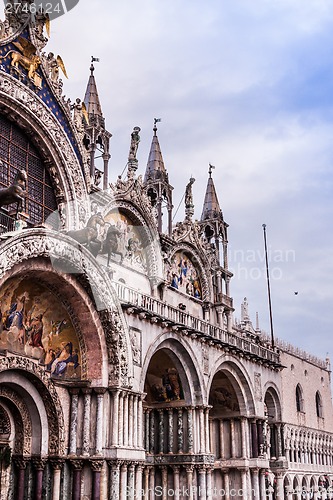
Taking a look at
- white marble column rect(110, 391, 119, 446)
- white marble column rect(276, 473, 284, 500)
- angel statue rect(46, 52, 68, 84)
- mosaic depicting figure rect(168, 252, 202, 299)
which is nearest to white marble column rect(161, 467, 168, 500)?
white marble column rect(110, 391, 119, 446)

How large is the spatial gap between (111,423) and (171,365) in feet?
19.0

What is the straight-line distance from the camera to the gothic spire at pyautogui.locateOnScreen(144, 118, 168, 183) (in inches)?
1205

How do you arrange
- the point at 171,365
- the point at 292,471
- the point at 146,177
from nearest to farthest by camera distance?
the point at 171,365, the point at 146,177, the point at 292,471

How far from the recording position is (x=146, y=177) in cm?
3100

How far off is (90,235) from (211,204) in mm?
15586

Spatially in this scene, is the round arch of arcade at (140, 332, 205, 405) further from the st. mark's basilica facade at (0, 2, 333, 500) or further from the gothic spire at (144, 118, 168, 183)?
the gothic spire at (144, 118, 168, 183)

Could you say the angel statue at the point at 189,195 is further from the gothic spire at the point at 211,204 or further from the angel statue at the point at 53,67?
the angel statue at the point at 53,67

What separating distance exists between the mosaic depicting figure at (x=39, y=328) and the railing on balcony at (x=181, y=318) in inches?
88.7

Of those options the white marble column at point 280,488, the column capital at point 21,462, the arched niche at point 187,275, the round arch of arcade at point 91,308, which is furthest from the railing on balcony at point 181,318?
the white marble column at point 280,488

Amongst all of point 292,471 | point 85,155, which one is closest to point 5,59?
point 85,155

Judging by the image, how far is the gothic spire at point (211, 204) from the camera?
35125 millimetres

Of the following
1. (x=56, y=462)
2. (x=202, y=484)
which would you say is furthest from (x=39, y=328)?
(x=202, y=484)

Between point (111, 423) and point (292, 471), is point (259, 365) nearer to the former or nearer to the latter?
point (292, 471)

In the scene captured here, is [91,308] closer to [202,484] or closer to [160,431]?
[160,431]
